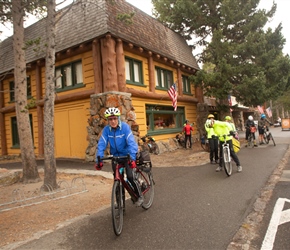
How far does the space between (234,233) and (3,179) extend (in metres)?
7.16

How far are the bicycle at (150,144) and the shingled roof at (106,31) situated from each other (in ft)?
15.9

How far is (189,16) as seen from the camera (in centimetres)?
1795

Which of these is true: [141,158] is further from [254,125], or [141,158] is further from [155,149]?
[254,125]

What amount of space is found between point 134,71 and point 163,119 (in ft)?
12.7

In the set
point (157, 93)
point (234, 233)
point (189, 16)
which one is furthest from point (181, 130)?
point (234, 233)

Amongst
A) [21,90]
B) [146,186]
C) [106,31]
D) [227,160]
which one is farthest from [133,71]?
[146,186]

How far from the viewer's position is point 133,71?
1285 centimetres

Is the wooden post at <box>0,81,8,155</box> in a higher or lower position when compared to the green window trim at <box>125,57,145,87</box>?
lower

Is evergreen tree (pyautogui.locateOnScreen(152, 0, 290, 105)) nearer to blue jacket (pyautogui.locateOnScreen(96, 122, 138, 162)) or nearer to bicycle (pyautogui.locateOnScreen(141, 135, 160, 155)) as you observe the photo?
bicycle (pyautogui.locateOnScreen(141, 135, 160, 155))

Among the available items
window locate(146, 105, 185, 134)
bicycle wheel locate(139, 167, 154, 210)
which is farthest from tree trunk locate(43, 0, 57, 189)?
window locate(146, 105, 185, 134)

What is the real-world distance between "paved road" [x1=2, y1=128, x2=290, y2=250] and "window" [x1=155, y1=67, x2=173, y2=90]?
9.37m

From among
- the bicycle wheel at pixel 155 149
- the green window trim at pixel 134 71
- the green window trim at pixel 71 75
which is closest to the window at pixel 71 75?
the green window trim at pixel 71 75

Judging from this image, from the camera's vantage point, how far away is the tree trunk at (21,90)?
7.46m

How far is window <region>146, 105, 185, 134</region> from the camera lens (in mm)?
13961
